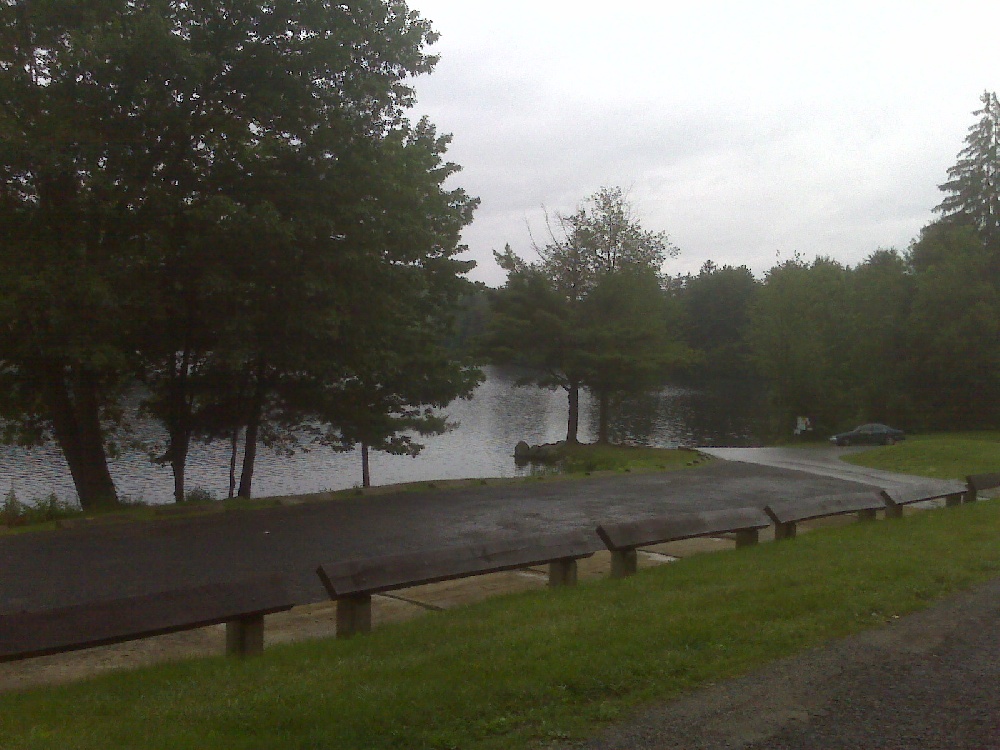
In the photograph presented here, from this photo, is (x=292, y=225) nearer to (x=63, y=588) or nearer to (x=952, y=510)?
(x=63, y=588)

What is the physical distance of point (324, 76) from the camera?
17.4 metres

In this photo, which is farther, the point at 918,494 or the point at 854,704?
the point at 918,494

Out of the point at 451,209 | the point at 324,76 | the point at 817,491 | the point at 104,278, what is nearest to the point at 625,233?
the point at 451,209

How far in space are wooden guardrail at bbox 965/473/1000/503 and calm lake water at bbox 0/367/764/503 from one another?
14025 millimetres

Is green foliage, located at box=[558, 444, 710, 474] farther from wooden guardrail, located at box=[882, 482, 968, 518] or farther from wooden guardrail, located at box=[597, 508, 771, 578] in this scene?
wooden guardrail, located at box=[597, 508, 771, 578]

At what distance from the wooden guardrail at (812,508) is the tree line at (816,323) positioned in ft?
88.6

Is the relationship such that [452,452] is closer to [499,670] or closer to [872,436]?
[872,436]

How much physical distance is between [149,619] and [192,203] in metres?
11.4

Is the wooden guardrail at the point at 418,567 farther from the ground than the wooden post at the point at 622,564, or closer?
farther from the ground

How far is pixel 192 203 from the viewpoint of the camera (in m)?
16.0

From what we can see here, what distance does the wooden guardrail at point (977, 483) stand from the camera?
1584 cm

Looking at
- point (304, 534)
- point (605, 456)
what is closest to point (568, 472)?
point (605, 456)

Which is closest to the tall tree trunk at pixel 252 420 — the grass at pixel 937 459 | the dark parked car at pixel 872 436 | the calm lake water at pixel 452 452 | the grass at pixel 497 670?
the calm lake water at pixel 452 452

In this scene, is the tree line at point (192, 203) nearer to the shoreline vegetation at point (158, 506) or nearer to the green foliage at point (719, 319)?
the shoreline vegetation at point (158, 506)
